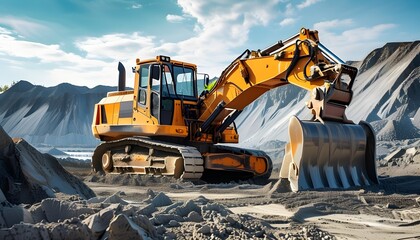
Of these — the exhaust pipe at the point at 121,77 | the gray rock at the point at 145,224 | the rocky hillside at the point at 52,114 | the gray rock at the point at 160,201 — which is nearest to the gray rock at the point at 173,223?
the gray rock at the point at 145,224

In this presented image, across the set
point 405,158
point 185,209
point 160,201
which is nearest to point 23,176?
point 160,201

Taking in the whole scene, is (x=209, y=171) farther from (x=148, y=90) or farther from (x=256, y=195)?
(x=256, y=195)

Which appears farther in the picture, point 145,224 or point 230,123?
point 230,123

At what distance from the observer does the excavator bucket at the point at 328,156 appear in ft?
25.6

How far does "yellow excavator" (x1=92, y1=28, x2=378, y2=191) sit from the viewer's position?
322 inches

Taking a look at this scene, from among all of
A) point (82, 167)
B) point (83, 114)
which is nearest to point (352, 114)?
point (82, 167)

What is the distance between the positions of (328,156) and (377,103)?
841 inches

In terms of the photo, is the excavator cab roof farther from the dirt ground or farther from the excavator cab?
the dirt ground

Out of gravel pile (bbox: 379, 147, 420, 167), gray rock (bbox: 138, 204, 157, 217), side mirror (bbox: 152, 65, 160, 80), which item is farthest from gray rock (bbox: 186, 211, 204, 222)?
gravel pile (bbox: 379, 147, 420, 167)

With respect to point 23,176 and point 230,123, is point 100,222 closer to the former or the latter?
point 23,176

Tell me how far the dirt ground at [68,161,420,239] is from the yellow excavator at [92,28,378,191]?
21.7 inches

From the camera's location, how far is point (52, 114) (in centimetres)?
5534

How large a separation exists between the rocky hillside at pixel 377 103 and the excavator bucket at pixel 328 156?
14951 millimetres

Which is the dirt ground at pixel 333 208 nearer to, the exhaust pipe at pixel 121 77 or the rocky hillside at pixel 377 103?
the exhaust pipe at pixel 121 77
